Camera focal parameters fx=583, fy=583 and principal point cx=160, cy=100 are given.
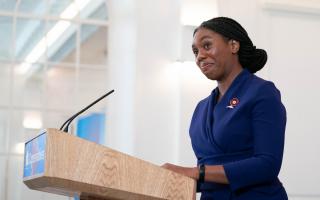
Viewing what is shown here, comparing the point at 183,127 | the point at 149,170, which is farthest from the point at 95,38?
the point at 149,170

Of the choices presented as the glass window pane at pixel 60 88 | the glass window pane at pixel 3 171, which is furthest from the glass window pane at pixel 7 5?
the glass window pane at pixel 3 171

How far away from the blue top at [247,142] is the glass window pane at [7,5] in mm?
2848

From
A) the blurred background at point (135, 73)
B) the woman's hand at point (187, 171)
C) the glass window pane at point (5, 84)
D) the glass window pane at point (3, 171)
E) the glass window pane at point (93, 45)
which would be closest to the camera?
the woman's hand at point (187, 171)

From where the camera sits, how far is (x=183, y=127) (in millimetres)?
4070

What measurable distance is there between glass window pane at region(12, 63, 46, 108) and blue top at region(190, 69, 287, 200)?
263 cm

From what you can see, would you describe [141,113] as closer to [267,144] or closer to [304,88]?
[304,88]

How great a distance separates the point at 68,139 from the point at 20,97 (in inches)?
116

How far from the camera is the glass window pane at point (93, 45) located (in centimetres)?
457

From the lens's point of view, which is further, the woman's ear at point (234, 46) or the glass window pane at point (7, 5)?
the glass window pane at point (7, 5)

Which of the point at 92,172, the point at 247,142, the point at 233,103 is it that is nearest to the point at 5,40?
the point at 233,103

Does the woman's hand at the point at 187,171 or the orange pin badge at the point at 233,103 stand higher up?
A: the orange pin badge at the point at 233,103

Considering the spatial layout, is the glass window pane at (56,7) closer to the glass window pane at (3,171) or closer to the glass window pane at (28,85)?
the glass window pane at (28,85)

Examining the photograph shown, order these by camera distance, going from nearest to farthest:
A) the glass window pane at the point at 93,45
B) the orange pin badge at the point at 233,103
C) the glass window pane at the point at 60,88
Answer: the orange pin badge at the point at 233,103, the glass window pane at the point at 60,88, the glass window pane at the point at 93,45

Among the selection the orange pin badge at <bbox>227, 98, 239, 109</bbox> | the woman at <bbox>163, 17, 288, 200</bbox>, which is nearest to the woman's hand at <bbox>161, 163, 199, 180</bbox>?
the woman at <bbox>163, 17, 288, 200</bbox>
